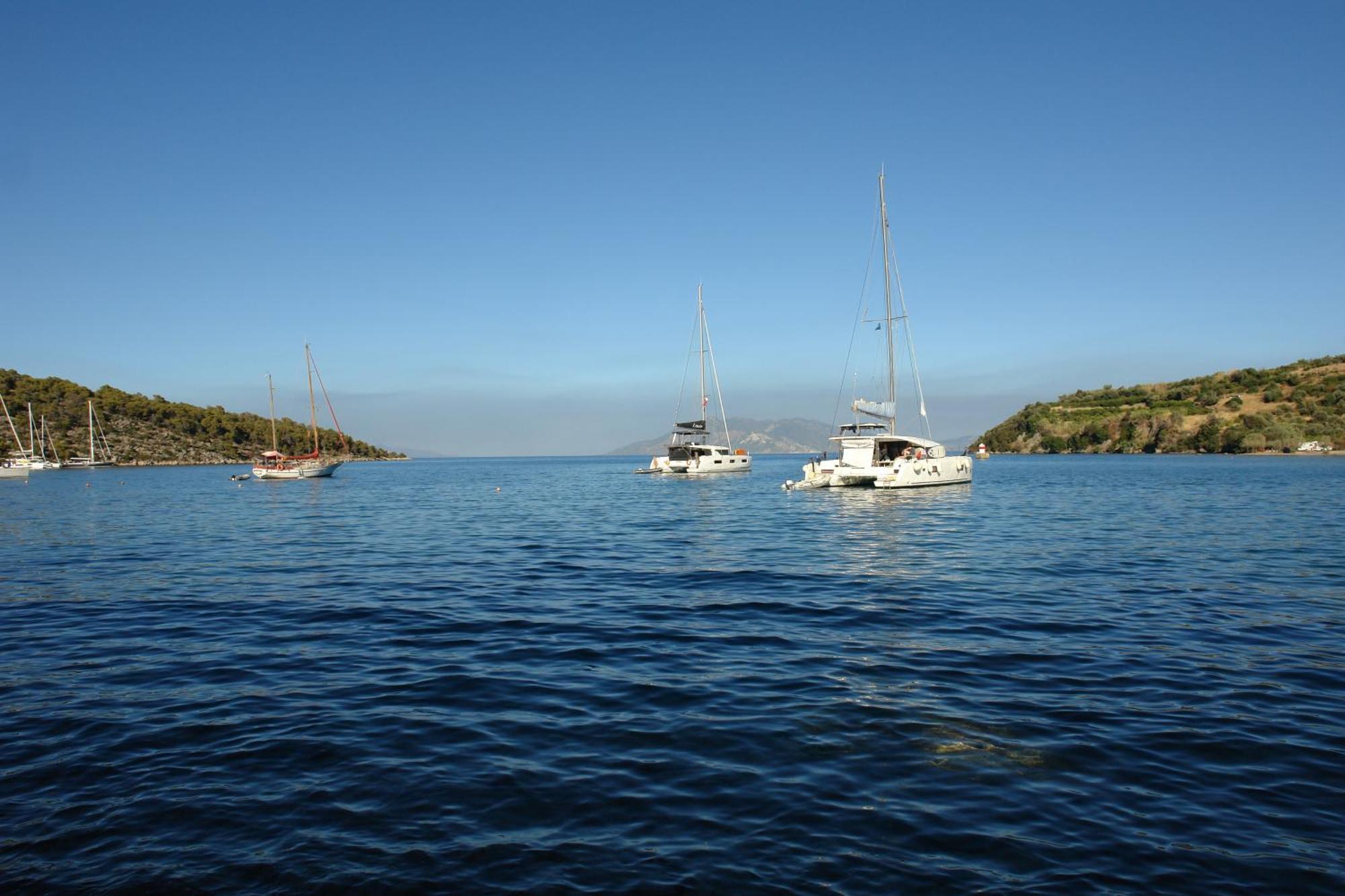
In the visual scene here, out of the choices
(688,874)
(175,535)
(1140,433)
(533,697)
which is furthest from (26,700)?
(1140,433)

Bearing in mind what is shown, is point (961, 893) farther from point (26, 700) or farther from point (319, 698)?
point (26, 700)

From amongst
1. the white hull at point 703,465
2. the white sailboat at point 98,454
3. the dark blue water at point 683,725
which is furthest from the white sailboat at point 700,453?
the white sailboat at point 98,454

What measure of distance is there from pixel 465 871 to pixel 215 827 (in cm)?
240

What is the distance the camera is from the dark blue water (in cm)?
582

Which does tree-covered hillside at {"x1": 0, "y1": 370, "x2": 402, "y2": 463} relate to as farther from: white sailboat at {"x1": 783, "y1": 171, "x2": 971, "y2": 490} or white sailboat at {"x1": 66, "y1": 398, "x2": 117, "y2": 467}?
white sailboat at {"x1": 783, "y1": 171, "x2": 971, "y2": 490}

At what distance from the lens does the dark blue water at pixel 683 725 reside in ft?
19.1

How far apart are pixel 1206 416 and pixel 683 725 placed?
6801 inches

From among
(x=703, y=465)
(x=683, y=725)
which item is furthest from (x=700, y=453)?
(x=683, y=725)

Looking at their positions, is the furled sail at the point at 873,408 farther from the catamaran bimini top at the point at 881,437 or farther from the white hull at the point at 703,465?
the white hull at the point at 703,465

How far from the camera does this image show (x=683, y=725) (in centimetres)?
881

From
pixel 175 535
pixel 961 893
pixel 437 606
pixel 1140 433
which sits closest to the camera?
pixel 961 893

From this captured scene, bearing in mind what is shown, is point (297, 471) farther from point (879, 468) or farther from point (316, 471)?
point (879, 468)

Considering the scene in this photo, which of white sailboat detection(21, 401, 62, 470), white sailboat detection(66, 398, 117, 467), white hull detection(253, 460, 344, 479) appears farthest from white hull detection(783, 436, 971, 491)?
white sailboat detection(66, 398, 117, 467)

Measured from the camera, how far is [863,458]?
53.8 meters
